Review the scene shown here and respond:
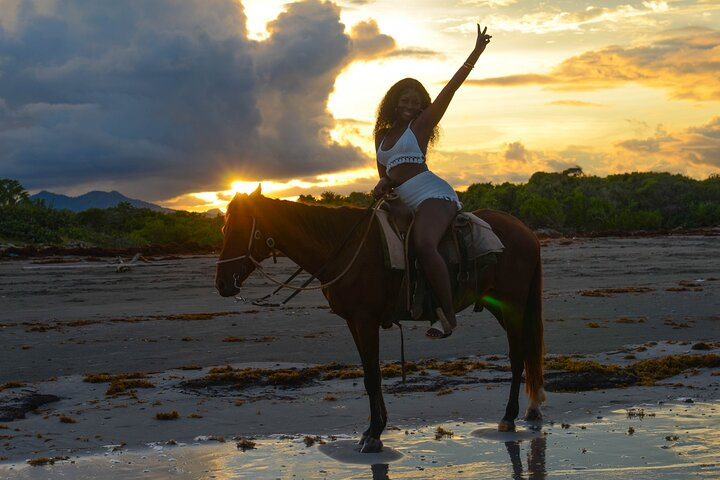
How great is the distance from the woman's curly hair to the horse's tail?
1.86m

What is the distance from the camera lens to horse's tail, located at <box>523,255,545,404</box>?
25.4ft

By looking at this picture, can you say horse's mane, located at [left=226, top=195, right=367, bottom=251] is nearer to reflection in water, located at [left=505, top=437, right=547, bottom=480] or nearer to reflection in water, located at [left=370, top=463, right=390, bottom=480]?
reflection in water, located at [left=370, top=463, right=390, bottom=480]

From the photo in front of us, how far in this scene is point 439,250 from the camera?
7.16 metres

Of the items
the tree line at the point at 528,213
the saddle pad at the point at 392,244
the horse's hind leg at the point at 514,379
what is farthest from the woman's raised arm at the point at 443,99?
the tree line at the point at 528,213

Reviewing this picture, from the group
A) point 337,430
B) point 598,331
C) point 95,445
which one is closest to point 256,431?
point 337,430

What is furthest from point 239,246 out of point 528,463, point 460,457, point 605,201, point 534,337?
point 605,201

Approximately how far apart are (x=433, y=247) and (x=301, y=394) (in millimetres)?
3263

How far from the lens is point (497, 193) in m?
77.2

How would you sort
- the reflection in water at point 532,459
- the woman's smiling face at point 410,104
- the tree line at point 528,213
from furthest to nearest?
the tree line at point 528,213 → the woman's smiling face at point 410,104 → the reflection in water at point 532,459

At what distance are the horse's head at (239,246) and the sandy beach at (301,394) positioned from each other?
4.76ft

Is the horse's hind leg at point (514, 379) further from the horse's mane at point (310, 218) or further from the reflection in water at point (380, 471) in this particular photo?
the horse's mane at point (310, 218)

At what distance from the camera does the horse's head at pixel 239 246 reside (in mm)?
6523

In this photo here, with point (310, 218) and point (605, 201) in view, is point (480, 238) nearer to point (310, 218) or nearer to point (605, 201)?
point (310, 218)

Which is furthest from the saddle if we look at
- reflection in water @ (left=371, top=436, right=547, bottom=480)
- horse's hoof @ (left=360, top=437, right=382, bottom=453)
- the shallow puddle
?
reflection in water @ (left=371, top=436, right=547, bottom=480)
